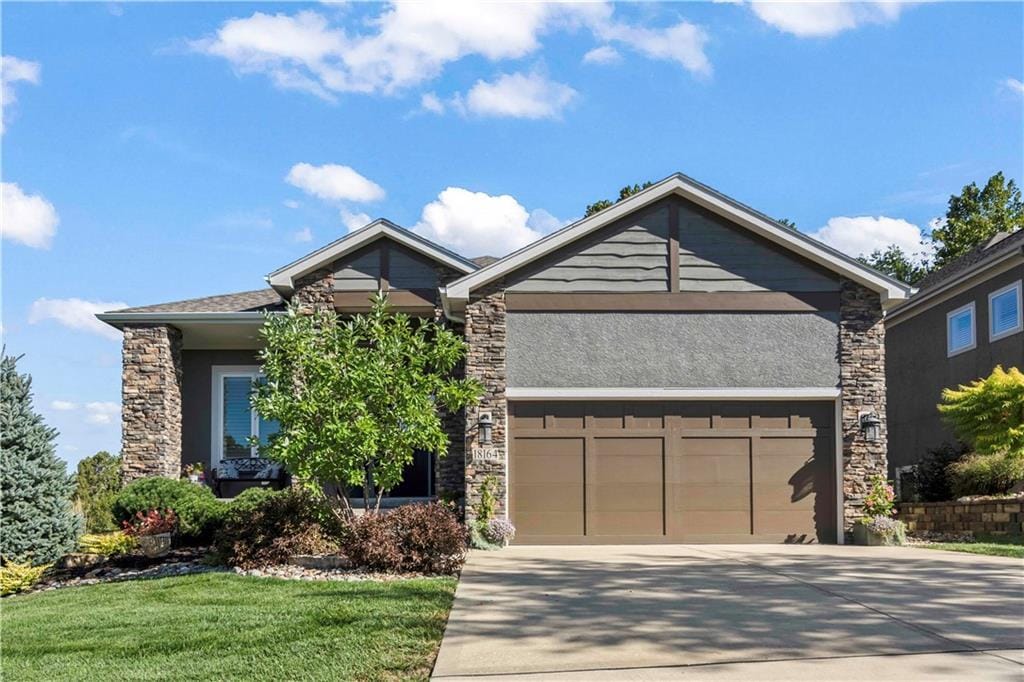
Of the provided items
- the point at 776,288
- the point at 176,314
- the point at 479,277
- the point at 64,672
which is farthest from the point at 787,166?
the point at 64,672

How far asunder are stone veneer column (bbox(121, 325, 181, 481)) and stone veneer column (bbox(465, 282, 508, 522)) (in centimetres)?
627

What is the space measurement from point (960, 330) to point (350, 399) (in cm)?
1604

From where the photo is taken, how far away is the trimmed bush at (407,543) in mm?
10898

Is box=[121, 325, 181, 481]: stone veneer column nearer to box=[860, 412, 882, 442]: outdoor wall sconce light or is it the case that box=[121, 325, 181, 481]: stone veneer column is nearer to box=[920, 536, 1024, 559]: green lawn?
box=[860, 412, 882, 442]: outdoor wall sconce light

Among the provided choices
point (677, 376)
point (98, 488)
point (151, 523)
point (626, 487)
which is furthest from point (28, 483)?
point (677, 376)

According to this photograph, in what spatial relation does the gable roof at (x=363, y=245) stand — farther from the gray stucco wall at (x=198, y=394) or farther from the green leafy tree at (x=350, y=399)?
the green leafy tree at (x=350, y=399)

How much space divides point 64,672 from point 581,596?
4696 millimetres

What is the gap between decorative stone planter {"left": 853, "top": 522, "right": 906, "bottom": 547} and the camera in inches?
562

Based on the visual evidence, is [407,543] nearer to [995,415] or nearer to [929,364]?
[995,415]

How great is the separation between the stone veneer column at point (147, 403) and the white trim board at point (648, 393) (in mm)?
6897

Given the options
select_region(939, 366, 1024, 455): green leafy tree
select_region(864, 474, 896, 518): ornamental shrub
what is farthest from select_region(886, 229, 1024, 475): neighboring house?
select_region(864, 474, 896, 518): ornamental shrub

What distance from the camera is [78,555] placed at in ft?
42.3

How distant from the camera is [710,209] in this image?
1496cm

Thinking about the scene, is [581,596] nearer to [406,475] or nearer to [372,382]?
[372,382]
